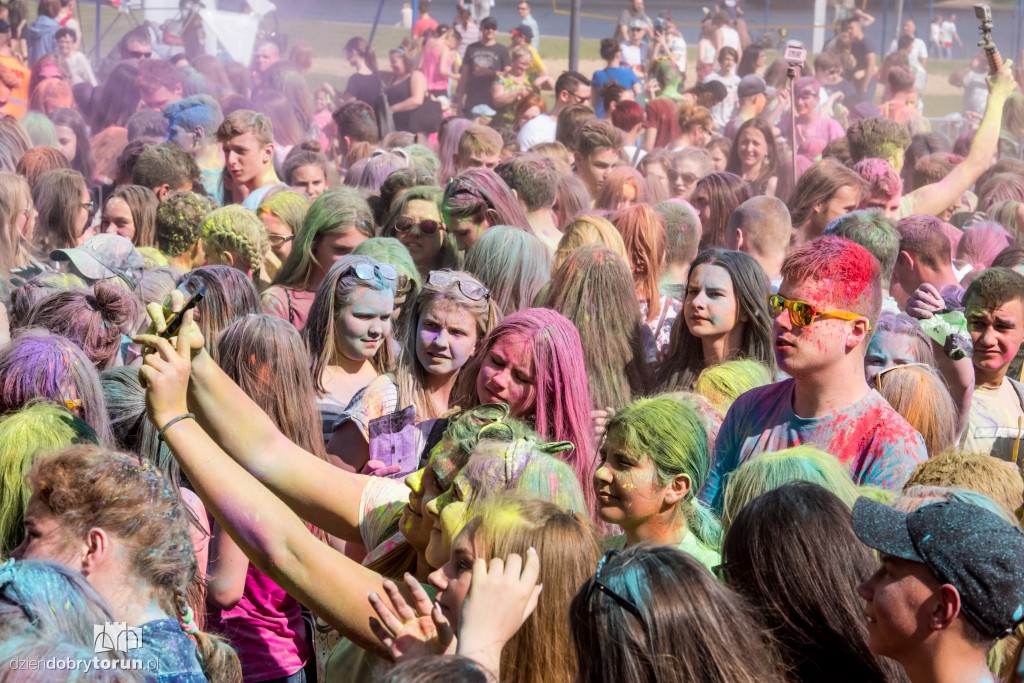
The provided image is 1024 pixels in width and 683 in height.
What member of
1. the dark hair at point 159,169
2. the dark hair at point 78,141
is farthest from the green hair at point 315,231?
the dark hair at point 78,141

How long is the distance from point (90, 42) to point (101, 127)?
12.7 ft

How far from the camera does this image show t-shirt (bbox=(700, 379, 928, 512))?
3.41 metres

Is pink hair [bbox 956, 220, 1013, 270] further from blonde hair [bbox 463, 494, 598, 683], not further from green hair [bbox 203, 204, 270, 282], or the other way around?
blonde hair [bbox 463, 494, 598, 683]

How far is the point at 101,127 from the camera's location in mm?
11711

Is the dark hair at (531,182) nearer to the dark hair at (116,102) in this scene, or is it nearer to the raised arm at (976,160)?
the raised arm at (976,160)

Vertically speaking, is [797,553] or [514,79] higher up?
[797,553]

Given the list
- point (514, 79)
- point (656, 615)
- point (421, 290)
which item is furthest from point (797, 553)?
point (514, 79)

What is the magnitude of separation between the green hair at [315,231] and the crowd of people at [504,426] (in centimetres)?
2

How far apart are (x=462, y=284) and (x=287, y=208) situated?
245cm

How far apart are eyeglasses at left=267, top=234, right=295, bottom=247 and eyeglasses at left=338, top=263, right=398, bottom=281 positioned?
1.90 m

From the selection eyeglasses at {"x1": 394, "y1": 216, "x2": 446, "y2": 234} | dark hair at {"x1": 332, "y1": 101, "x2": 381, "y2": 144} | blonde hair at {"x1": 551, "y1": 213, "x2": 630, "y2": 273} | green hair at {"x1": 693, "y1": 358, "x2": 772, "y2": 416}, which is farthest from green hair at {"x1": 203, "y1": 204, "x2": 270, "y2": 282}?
dark hair at {"x1": 332, "y1": 101, "x2": 381, "y2": 144}

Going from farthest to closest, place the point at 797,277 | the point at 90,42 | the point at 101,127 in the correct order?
the point at 90,42, the point at 101,127, the point at 797,277

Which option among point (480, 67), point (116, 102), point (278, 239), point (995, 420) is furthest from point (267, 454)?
point (480, 67)

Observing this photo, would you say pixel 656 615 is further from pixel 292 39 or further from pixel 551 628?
pixel 292 39
